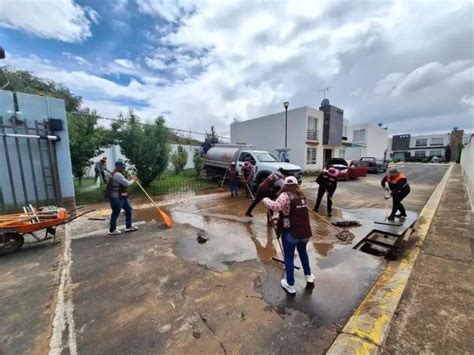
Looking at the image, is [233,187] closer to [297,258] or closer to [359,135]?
[297,258]

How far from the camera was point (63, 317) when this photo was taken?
2633mm

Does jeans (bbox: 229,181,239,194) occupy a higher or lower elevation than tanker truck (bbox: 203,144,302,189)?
lower

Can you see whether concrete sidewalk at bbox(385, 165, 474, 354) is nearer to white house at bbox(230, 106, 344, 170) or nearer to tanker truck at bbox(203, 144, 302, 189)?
tanker truck at bbox(203, 144, 302, 189)

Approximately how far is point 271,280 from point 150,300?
5.48 feet

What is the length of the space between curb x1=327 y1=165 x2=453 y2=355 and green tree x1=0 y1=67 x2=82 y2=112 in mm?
16803

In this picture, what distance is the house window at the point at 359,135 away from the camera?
34166 mm

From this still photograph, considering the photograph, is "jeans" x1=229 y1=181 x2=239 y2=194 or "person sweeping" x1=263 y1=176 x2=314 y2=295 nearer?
"person sweeping" x1=263 y1=176 x2=314 y2=295

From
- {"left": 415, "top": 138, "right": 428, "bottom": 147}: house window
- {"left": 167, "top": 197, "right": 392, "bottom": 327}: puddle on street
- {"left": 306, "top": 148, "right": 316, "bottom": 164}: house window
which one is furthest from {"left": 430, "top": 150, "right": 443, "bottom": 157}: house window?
{"left": 167, "top": 197, "right": 392, "bottom": 327}: puddle on street

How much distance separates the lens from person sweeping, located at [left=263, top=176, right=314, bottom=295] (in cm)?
292

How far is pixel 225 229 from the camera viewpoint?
18.8 feet

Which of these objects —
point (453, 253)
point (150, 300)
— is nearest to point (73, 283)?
point (150, 300)

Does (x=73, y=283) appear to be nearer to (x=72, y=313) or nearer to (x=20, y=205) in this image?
(x=72, y=313)

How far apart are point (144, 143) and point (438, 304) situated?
10.3 metres

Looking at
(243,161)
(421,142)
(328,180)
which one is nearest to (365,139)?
(243,161)
